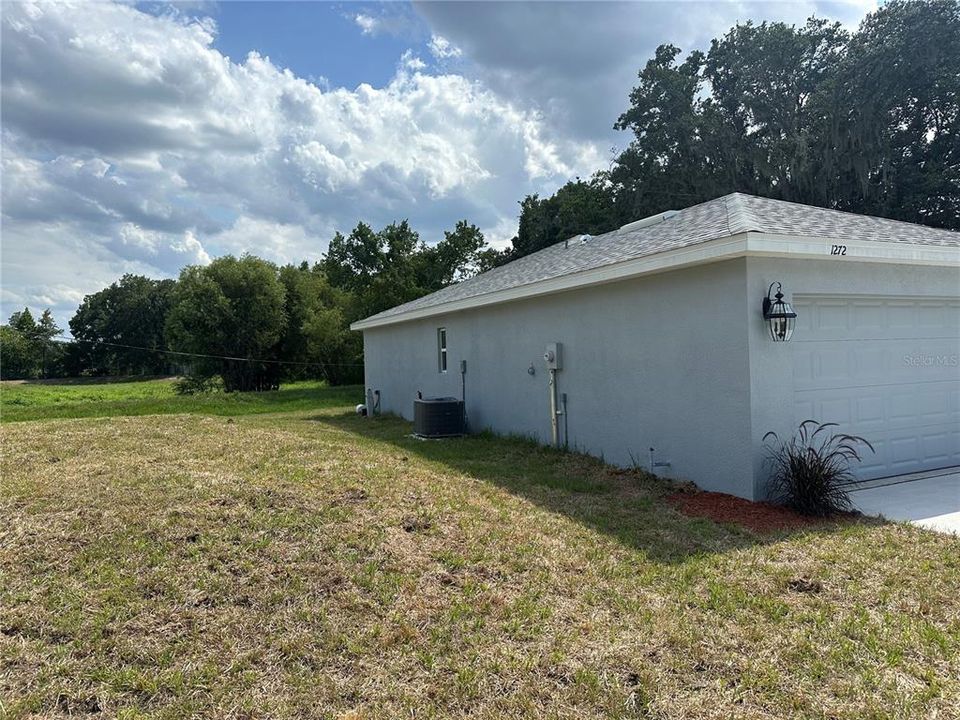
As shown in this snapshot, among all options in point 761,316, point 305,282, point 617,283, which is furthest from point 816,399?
point 305,282

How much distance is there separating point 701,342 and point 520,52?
7.10 meters

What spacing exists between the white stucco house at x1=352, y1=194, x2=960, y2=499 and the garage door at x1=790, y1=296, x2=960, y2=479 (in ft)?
0.06

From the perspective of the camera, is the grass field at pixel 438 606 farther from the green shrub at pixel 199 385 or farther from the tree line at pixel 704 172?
the green shrub at pixel 199 385

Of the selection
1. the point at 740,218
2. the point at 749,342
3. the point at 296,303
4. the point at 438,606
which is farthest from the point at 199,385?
the point at 438,606

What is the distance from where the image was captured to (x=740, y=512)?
5.60 m

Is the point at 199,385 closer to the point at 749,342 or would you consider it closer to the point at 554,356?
the point at 554,356

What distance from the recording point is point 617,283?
304 inches

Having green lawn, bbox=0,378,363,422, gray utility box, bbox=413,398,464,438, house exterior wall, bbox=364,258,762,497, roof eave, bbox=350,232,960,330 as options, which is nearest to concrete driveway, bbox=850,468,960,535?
house exterior wall, bbox=364,258,762,497

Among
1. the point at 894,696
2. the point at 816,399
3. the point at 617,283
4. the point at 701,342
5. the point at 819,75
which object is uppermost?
the point at 819,75

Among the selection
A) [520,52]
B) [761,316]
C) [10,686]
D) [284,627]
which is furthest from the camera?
[520,52]

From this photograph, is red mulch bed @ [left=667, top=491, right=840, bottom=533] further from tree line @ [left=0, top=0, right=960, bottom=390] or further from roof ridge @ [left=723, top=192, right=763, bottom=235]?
tree line @ [left=0, top=0, right=960, bottom=390]

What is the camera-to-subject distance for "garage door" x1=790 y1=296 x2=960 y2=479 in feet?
21.1

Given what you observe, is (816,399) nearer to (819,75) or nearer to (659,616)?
(659,616)

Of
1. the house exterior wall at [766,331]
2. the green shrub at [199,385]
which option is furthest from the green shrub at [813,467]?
the green shrub at [199,385]
